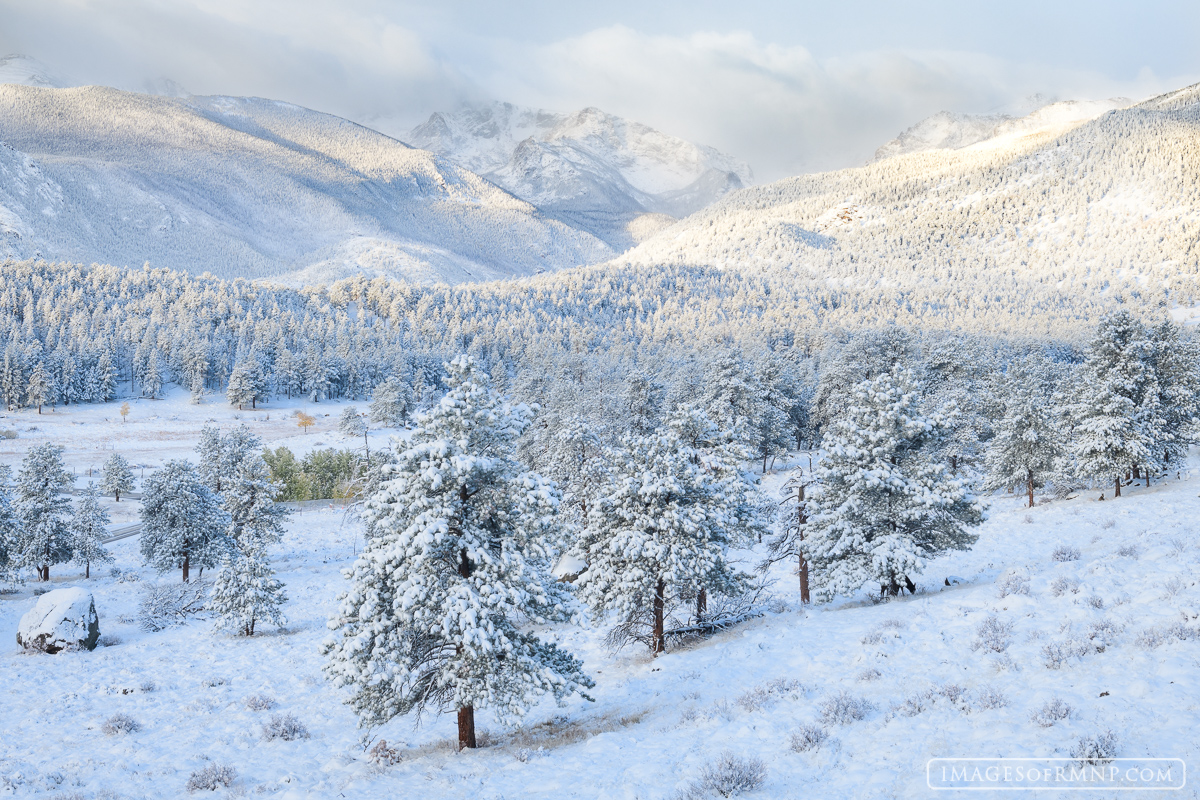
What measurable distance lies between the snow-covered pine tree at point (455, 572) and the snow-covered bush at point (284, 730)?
Result: 408cm

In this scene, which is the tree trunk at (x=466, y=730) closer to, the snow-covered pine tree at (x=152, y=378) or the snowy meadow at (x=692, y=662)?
the snowy meadow at (x=692, y=662)

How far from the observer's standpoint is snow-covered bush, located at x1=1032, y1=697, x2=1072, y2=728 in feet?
31.9

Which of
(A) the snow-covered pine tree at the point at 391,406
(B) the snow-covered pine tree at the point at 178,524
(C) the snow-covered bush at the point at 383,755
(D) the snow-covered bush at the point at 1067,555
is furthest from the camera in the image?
(A) the snow-covered pine tree at the point at 391,406

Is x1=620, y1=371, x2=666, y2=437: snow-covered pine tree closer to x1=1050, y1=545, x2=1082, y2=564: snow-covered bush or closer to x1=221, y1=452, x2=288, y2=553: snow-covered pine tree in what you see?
x1=221, y1=452, x2=288, y2=553: snow-covered pine tree

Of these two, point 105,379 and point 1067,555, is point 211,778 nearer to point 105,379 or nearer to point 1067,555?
point 1067,555

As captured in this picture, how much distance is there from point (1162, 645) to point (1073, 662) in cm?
143

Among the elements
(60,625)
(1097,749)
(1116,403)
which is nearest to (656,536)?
(1097,749)

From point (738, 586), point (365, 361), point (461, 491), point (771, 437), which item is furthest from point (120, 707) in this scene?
point (365, 361)

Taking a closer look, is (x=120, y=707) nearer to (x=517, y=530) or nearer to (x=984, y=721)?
(x=517, y=530)

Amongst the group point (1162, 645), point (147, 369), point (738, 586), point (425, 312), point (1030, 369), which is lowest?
point (738, 586)

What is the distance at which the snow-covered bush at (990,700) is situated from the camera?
10.8m

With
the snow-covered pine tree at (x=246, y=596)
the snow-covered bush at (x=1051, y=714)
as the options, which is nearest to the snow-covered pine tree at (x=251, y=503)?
the snow-covered pine tree at (x=246, y=596)

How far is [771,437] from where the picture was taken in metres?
60.2

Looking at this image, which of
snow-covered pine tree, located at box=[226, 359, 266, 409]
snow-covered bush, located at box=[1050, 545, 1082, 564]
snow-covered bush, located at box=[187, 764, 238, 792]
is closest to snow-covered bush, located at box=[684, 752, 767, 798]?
snow-covered bush, located at box=[187, 764, 238, 792]
